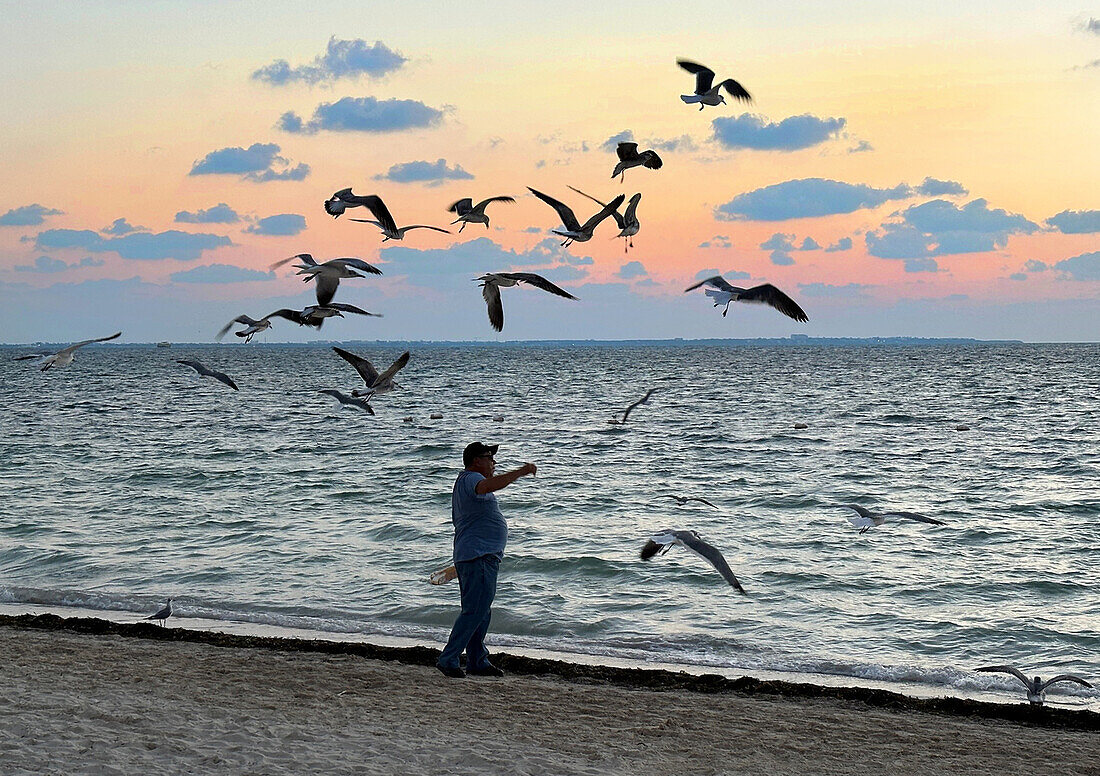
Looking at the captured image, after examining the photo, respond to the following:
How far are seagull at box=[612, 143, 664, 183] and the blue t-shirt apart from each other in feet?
8.64

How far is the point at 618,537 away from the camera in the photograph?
17969 millimetres

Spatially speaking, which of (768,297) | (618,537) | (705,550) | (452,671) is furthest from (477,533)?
(618,537)

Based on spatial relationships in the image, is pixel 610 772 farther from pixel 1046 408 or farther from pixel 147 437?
pixel 1046 408

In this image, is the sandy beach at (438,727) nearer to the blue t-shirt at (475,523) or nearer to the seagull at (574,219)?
Answer: the blue t-shirt at (475,523)

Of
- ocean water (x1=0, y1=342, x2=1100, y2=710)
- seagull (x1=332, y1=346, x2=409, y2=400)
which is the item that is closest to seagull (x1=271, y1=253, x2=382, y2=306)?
seagull (x1=332, y1=346, x2=409, y2=400)

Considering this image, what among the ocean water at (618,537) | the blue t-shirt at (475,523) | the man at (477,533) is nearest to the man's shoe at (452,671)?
the man at (477,533)

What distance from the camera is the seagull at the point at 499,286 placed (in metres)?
7.68

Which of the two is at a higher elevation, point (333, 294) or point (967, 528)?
point (333, 294)

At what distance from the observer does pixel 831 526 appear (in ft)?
62.8

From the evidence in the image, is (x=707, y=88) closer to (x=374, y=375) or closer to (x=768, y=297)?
(x=768, y=297)

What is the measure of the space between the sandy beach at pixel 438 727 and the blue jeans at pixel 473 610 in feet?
0.70

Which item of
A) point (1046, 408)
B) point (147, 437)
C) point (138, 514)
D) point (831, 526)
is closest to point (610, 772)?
point (831, 526)

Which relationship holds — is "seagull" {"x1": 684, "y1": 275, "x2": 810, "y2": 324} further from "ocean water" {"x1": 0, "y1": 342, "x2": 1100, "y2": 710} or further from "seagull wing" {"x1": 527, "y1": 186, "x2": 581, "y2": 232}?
"ocean water" {"x1": 0, "y1": 342, "x2": 1100, "y2": 710}

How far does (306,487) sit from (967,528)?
1435 cm
